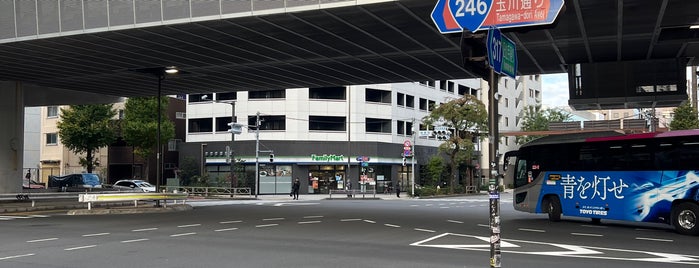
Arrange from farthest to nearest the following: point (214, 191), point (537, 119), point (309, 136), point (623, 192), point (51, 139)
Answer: point (537, 119)
point (51, 139)
point (309, 136)
point (214, 191)
point (623, 192)

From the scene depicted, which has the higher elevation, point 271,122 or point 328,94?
point 328,94

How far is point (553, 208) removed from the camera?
72.8 ft

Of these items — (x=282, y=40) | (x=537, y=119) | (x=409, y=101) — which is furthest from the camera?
(x=537, y=119)

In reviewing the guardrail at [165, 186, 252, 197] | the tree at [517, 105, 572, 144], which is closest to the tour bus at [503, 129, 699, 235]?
the guardrail at [165, 186, 252, 197]

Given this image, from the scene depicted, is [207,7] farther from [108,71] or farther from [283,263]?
[108,71]

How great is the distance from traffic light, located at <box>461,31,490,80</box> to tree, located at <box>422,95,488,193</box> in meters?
46.7

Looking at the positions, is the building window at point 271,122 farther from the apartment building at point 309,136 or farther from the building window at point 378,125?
the building window at point 378,125

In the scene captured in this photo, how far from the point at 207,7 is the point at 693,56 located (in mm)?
18609

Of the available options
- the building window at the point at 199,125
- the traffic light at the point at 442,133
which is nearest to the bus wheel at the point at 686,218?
the traffic light at the point at 442,133

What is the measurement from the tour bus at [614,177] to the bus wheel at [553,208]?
0.04 metres

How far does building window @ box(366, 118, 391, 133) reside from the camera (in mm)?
60906

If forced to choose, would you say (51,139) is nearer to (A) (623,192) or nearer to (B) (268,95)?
(B) (268,95)

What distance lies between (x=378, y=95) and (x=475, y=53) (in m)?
55.0

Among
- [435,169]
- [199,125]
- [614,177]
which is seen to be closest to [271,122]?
[199,125]
